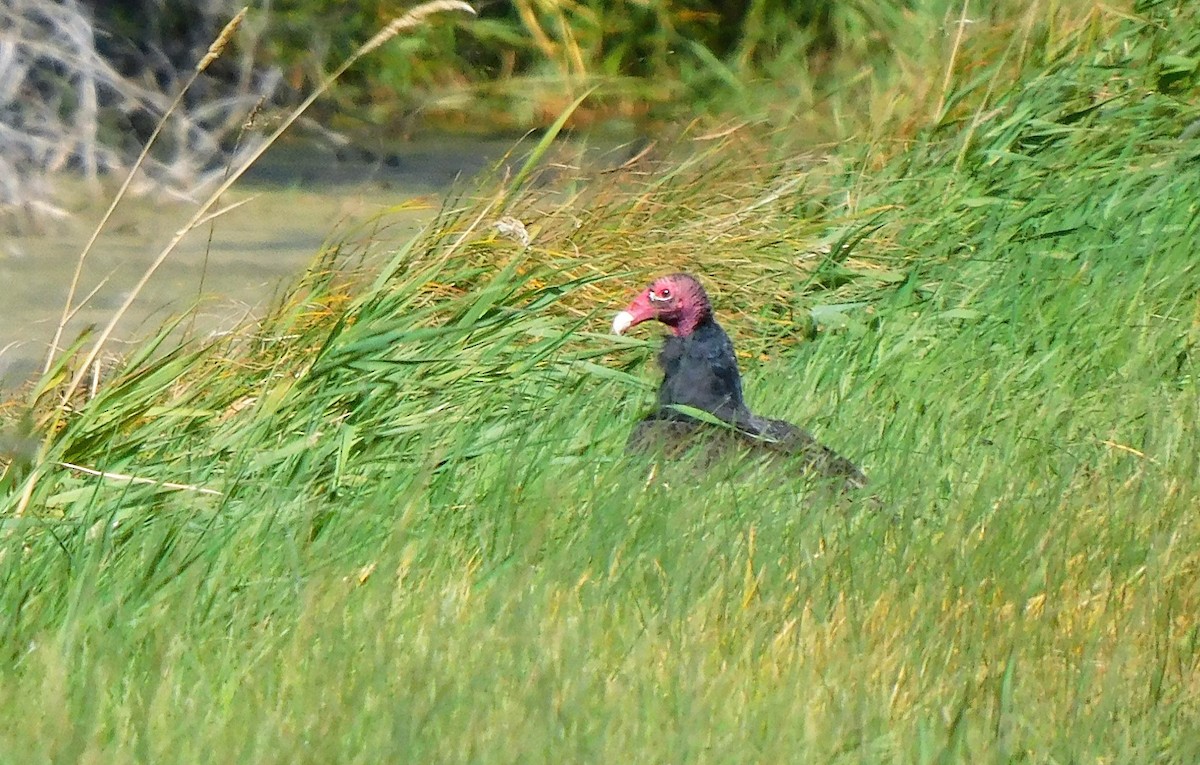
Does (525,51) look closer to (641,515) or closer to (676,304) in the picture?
(676,304)

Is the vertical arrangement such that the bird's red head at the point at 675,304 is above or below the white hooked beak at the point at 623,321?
A: above

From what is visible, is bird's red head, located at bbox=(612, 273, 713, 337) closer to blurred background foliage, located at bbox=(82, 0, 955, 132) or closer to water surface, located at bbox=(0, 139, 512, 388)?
water surface, located at bbox=(0, 139, 512, 388)

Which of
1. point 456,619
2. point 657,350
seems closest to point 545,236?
point 657,350

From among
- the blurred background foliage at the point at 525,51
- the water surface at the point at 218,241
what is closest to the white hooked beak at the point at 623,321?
the water surface at the point at 218,241

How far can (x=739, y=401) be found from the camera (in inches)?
157

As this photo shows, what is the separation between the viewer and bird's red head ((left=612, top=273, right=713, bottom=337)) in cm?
412

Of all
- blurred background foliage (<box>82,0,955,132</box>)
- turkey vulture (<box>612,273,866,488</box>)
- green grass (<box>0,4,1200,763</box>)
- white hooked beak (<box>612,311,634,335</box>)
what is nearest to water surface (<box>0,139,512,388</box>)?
blurred background foliage (<box>82,0,955,132</box>)

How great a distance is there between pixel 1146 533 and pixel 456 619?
120cm

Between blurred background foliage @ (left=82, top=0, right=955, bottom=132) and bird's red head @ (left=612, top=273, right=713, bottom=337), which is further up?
bird's red head @ (left=612, top=273, right=713, bottom=337)

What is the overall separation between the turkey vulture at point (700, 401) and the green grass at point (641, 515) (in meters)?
0.10

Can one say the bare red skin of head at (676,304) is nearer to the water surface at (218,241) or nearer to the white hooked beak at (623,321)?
the white hooked beak at (623,321)

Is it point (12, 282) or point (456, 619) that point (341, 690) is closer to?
point (456, 619)

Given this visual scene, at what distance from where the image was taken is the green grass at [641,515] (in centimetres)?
254

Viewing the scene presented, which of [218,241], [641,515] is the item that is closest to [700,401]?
[641,515]
